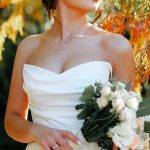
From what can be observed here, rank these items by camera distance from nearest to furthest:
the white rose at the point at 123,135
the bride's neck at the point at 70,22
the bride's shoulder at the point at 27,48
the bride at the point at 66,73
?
the white rose at the point at 123,135 < the bride at the point at 66,73 < the bride's neck at the point at 70,22 < the bride's shoulder at the point at 27,48

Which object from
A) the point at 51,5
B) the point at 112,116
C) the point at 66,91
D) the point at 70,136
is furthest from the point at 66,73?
the point at 51,5

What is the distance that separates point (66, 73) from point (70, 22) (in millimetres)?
415

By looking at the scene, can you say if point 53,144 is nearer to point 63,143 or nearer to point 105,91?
point 63,143

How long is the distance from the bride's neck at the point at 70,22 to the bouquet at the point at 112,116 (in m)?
0.60

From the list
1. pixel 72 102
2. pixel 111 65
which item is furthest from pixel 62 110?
pixel 111 65

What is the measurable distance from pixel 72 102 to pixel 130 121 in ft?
1.69

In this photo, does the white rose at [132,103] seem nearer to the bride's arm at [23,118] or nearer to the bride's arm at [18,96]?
the bride's arm at [23,118]

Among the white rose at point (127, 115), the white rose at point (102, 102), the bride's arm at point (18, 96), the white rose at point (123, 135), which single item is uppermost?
the white rose at point (102, 102)

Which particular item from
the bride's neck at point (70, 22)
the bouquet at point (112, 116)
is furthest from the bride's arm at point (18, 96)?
the bouquet at point (112, 116)

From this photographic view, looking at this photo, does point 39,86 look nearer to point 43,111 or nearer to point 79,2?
point 43,111

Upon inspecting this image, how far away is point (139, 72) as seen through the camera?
467cm

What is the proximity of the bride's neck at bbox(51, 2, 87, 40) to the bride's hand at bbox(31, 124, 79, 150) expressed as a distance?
69 cm

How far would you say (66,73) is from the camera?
4.20m

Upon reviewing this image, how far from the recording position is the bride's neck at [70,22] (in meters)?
4.44
